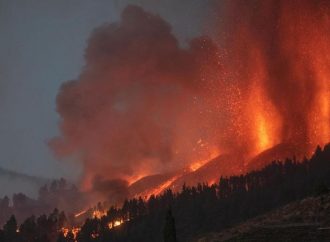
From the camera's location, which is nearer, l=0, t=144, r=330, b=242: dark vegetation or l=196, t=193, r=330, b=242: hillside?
l=196, t=193, r=330, b=242: hillside

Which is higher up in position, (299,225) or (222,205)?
(222,205)

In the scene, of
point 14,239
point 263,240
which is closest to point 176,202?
point 14,239

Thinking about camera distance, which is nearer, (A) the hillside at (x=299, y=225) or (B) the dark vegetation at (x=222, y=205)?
(A) the hillside at (x=299, y=225)

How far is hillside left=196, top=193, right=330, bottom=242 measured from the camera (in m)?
71.3

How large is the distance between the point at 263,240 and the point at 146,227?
9975cm

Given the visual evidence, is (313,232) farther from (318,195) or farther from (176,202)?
(176,202)

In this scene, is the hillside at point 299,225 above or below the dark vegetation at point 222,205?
below

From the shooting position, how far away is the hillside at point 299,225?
71.3 metres

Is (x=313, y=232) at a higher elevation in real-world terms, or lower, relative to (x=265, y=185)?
lower

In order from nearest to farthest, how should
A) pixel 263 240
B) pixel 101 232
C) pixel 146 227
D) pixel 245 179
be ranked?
pixel 263 240
pixel 146 227
pixel 101 232
pixel 245 179

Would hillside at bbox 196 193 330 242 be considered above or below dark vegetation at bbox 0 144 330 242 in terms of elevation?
below

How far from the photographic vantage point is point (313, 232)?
2808 inches

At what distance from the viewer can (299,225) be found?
254ft

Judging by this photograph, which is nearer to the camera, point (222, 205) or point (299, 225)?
point (299, 225)
